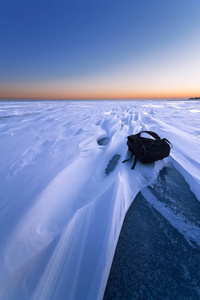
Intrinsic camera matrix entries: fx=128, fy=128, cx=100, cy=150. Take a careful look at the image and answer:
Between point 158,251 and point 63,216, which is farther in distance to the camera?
point 63,216

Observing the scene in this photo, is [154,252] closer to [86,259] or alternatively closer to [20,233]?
[86,259]

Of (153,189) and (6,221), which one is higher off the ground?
(6,221)

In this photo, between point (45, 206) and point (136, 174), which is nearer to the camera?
point (45, 206)

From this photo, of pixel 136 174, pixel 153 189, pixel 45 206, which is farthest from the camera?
pixel 136 174

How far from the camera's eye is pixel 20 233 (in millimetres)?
1032

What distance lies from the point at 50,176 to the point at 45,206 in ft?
1.71

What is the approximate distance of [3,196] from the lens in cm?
142

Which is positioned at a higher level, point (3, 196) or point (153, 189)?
point (3, 196)

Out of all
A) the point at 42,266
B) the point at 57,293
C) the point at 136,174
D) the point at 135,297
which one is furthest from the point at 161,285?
the point at 136,174

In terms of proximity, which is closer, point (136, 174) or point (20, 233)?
point (20, 233)

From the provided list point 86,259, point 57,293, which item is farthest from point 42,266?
point 86,259

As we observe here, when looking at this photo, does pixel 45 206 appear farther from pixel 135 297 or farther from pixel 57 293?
pixel 135 297

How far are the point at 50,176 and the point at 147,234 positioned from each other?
133 cm

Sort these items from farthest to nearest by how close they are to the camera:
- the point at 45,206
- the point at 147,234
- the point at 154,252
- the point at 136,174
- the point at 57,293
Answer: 1. the point at 136,174
2. the point at 45,206
3. the point at 147,234
4. the point at 154,252
5. the point at 57,293
